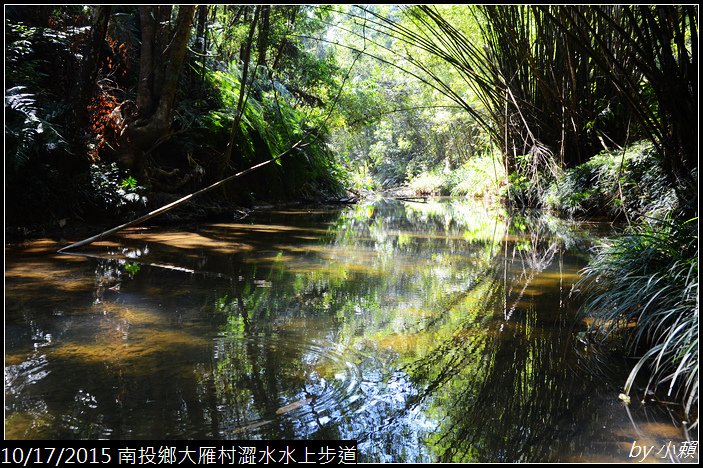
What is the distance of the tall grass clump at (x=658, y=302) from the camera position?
190 cm

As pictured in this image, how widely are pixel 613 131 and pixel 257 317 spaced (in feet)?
24.4

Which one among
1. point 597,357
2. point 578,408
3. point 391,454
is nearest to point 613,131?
point 597,357

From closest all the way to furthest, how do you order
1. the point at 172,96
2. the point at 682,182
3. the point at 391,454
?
the point at 391,454 → the point at 682,182 → the point at 172,96

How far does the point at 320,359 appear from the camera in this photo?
2.16 meters

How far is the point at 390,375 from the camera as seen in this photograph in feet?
6.60

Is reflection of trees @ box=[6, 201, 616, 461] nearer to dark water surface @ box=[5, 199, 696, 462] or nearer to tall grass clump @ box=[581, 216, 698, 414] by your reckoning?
dark water surface @ box=[5, 199, 696, 462]

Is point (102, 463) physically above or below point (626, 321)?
below

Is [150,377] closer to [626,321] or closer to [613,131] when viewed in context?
[626,321]

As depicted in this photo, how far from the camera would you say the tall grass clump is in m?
1.90

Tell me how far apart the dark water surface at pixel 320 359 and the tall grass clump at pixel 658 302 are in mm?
157

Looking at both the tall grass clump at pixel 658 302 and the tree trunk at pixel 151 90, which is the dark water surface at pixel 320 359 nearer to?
the tall grass clump at pixel 658 302

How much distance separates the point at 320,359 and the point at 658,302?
1.46m

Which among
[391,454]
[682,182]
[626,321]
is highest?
[682,182]
